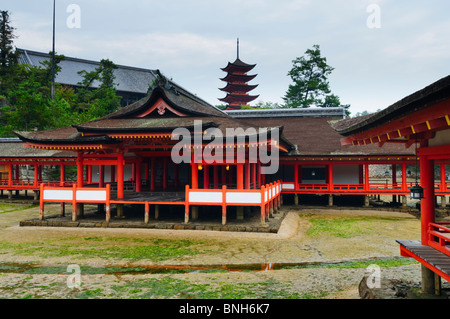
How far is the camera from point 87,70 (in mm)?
57344

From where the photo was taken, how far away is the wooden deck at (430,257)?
18.2ft

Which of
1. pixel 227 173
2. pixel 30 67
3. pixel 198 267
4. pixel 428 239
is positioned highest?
pixel 30 67

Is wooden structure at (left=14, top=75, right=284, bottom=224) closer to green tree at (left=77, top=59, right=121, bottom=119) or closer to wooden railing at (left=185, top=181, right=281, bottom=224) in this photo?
wooden railing at (left=185, top=181, right=281, bottom=224)

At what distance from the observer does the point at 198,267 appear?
10.4 meters

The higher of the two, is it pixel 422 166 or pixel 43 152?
pixel 43 152

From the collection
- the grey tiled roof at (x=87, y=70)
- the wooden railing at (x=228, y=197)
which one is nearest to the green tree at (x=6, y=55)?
the grey tiled roof at (x=87, y=70)

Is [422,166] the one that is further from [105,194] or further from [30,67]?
[30,67]

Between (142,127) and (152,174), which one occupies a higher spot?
(142,127)

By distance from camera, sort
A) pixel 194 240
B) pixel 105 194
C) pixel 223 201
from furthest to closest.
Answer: pixel 105 194 → pixel 223 201 → pixel 194 240

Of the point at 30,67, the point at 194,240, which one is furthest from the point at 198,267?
the point at 30,67

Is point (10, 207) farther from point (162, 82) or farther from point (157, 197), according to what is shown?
point (162, 82)

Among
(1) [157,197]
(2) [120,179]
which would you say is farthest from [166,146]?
(2) [120,179]

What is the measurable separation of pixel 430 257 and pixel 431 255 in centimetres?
17
